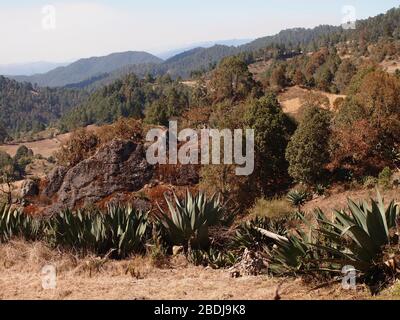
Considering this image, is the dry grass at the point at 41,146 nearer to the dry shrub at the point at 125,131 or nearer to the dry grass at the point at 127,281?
the dry shrub at the point at 125,131

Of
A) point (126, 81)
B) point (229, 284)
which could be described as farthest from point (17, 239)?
point (126, 81)

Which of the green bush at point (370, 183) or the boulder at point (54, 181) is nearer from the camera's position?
the green bush at point (370, 183)

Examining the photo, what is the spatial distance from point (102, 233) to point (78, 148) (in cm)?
2581

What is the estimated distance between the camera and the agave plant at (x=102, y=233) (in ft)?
26.0

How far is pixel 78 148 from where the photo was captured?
108ft

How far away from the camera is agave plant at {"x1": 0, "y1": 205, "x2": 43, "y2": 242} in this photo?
8.95 meters

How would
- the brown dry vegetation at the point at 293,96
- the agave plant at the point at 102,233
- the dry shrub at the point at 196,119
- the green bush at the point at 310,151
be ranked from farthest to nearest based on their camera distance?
the brown dry vegetation at the point at 293,96, the dry shrub at the point at 196,119, the green bush at the point at 310,151, the agave plant at the point at 102,233

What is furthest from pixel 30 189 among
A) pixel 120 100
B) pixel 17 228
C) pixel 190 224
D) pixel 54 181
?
pixel 120 100

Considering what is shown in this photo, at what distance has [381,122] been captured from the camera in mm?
22625

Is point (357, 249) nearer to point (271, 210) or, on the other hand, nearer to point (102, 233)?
point (102, 233)

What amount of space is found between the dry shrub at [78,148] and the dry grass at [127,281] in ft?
81.2


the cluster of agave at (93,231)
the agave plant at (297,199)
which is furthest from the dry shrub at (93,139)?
the cluster of agave at (93,231)

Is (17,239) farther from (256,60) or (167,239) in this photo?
(256,60)
